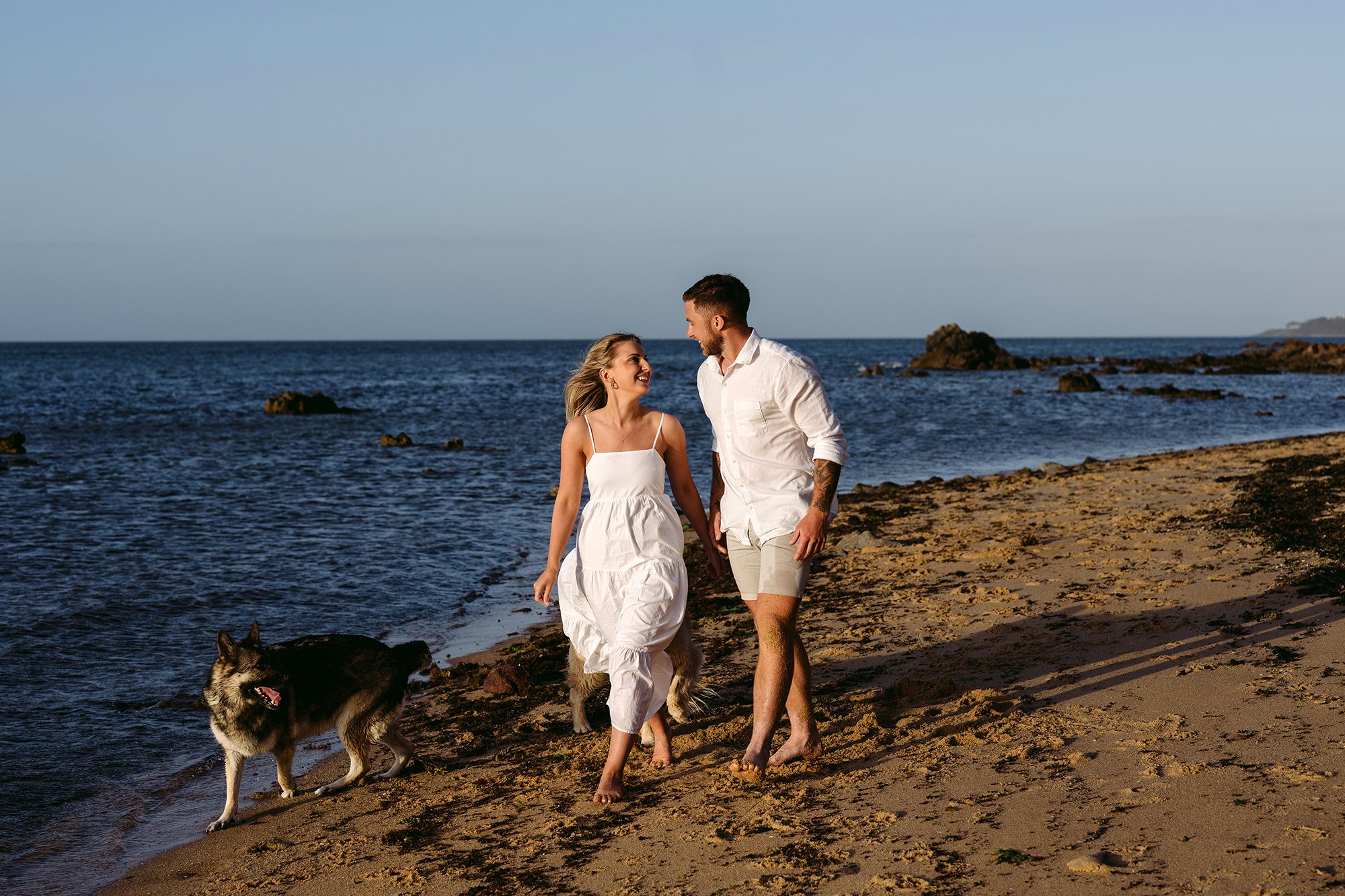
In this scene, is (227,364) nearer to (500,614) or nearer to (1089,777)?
(500,614)

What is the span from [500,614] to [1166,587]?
587 centimetres

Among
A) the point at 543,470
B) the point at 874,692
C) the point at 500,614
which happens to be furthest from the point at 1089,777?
the point at 543,470

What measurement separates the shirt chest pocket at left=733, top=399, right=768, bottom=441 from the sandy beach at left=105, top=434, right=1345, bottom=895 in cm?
167

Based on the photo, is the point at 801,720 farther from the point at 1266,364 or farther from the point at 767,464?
the point at 1266,364

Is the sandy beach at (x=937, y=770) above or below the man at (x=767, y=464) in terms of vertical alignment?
below

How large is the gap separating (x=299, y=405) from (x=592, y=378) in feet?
121

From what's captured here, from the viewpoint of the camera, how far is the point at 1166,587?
7.87 meters

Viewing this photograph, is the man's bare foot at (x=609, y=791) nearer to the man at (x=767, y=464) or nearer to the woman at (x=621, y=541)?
the woman at (x=621, y=541)

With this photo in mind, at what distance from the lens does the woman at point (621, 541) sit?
484 centimetres

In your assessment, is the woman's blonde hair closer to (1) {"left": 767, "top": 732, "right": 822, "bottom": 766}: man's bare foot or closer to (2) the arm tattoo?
(2) the arm tattoo

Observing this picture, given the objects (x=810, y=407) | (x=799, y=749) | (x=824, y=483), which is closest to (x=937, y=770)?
(x=799, y=749)

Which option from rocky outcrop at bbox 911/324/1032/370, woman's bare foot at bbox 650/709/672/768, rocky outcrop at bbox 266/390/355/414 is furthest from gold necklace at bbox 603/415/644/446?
rocky outcrop at bbox 911/324/1032/370

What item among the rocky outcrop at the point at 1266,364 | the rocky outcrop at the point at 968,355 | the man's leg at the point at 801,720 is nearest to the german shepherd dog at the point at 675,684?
the man's leg at the point at 801,720

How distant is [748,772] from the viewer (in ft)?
15.9
